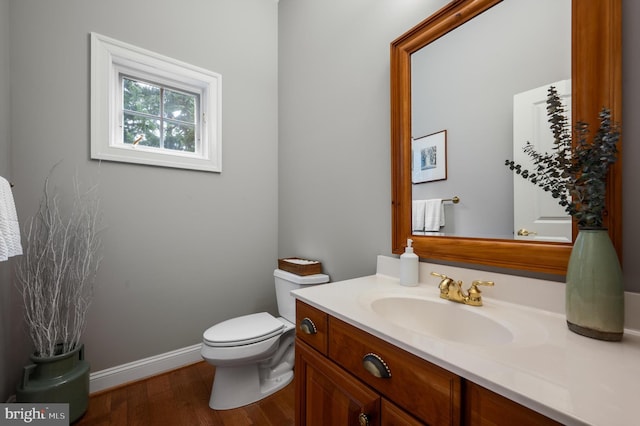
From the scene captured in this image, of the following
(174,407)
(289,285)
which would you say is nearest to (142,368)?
(174,407)

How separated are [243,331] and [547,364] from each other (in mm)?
1327

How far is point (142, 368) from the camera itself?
1712 millimetres

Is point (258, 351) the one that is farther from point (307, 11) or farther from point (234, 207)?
point (307, 11)

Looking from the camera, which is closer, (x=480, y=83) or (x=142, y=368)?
(x=480, y=83)

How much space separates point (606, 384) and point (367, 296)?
63cm

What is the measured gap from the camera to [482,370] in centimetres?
52

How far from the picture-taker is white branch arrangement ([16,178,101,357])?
136 cm

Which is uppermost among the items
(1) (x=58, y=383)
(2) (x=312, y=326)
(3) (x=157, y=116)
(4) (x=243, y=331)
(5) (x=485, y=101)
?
(3) (x=157, y=116)

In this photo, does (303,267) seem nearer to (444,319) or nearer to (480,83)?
(444,319)

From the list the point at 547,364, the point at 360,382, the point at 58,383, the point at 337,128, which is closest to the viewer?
the point at 547,364

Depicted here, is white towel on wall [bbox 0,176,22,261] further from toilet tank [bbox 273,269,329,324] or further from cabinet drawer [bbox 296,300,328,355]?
toilet tank [bbox 273,269,329,324]

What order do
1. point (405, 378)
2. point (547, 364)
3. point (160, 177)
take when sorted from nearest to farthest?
point (547, 364) < point (405, 378) < point (160, 177)

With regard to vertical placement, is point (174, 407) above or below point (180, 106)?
below

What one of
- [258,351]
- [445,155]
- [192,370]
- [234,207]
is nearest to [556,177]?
[445,155]
